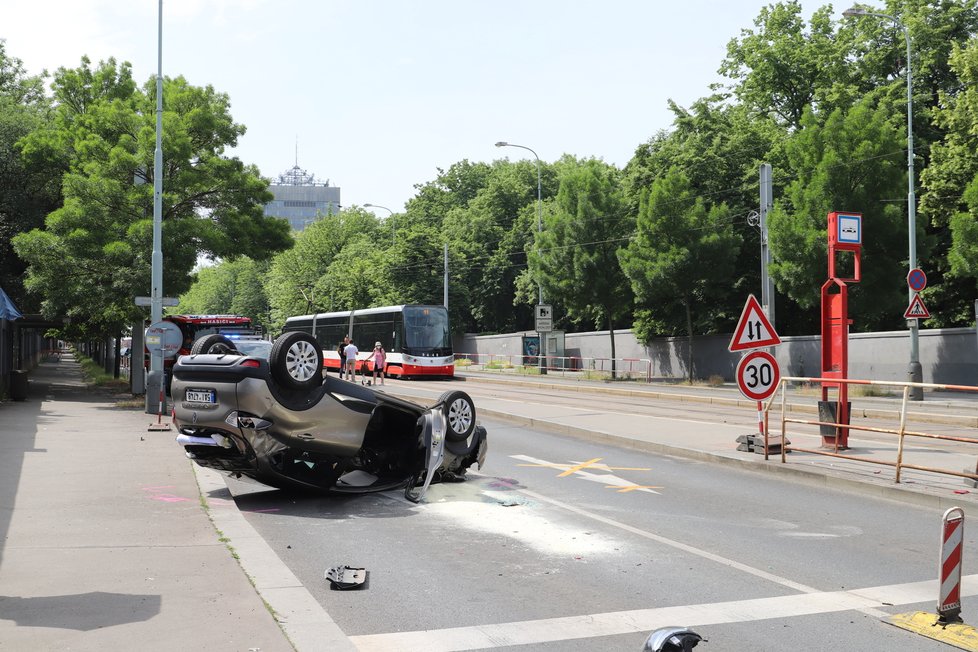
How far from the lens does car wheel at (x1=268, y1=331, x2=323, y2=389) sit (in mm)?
8922

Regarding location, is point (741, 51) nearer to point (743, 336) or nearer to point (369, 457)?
point (743, 336)

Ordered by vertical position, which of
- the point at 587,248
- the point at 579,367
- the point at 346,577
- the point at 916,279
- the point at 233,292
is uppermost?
the point at 233,292

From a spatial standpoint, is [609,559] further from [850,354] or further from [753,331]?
[850,354]

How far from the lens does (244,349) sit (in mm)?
10961

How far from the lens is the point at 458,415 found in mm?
10344

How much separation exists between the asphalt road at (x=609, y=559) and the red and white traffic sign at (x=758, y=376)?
1.68 meters

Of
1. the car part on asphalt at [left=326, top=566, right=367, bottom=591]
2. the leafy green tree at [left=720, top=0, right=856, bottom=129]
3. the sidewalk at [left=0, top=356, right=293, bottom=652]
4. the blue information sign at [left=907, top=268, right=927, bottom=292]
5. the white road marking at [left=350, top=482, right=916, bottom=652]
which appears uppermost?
the leafy green tree at [left=720, top=0, right=856, bottom=129]

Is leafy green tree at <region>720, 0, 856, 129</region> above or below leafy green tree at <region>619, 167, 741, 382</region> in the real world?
above

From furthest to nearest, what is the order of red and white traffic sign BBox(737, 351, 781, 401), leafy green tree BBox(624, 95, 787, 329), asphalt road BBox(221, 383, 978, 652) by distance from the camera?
leafy green tree BBox(624, 95, 787, 329) → red and white traffic sign BBox(737, 351, 781, 401) → asphalt road BBox(221, 383, 978, 652)

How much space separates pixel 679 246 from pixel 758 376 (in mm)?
25604

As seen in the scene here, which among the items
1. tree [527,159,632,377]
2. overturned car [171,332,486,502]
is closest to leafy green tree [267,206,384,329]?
tree [527,159,632,377]

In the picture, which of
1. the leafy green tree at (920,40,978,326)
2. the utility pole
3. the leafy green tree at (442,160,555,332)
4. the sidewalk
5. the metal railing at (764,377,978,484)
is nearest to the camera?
the sidewalk

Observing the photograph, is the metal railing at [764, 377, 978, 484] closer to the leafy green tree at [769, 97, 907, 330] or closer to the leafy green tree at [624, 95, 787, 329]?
the leafy green tree at [769, 97, 907, 330]

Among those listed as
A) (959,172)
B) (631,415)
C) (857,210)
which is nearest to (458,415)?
(631,415)
